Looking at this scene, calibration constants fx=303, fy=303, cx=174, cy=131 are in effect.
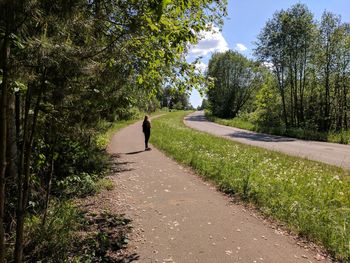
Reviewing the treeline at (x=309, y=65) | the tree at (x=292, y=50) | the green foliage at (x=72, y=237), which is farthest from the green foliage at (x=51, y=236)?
the tree at (x=292, y=50)

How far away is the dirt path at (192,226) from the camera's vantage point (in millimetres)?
4914

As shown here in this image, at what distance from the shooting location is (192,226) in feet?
19.8

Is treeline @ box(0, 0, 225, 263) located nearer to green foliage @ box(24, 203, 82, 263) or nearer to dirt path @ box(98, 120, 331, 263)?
green foliage @ box(24, 203, 82, 263)

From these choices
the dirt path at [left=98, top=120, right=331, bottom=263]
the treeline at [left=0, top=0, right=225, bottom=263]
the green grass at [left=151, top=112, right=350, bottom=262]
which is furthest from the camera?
the green grass at [left=151, top=112, right=350, bottom=262]

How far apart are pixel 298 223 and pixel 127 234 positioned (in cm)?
328

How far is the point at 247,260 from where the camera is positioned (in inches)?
186

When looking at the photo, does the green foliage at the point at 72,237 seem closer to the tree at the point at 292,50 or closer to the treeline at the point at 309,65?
the treeline at the point at 309,65

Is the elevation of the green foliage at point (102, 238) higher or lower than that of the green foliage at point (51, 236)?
lower

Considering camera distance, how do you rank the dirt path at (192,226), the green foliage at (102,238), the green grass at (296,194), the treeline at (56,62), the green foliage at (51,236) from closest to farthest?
the treeline at (56,62) < the green foliage at (51,236) < the green foliage at (102,238) < the dirt path at (192,226) < the green grass at (296,194)

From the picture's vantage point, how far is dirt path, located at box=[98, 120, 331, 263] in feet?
16.1

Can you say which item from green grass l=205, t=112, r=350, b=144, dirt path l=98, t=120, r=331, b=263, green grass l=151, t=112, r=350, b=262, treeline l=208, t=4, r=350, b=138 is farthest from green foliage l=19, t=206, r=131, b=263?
treeline l=208, t=4, r=350, b=138

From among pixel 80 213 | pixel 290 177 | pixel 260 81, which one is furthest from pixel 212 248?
pixel 260 81

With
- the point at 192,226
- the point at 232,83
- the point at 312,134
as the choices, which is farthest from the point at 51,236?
the point at 232,83

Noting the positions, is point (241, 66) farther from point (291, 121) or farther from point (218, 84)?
point (291, 121)
